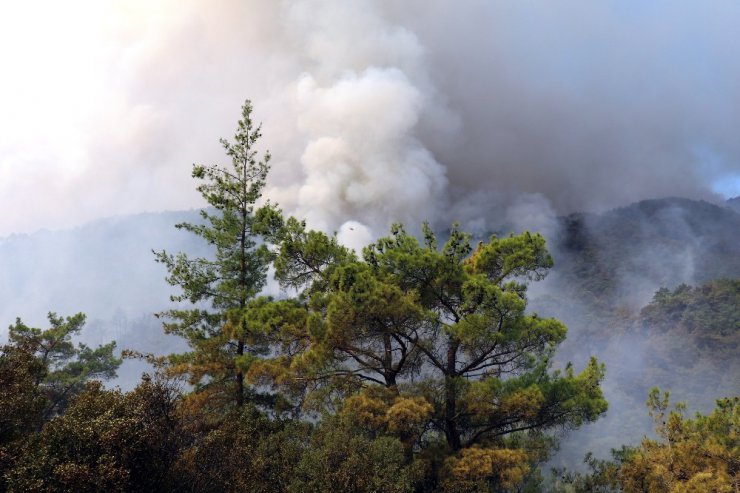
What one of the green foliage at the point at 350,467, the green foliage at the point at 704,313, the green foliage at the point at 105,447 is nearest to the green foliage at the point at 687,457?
the green foliage at the point at 350,467

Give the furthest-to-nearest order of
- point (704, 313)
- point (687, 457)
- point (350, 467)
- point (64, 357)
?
1. point (704, 313)
2. point (64, 357)
3. point (687, 457)
4. point (350, 467)

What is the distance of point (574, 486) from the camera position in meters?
24.7

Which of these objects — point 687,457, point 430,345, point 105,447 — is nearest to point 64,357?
point 430,345

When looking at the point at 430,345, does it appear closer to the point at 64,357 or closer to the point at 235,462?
the point at 235,462

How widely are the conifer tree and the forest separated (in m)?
0.09

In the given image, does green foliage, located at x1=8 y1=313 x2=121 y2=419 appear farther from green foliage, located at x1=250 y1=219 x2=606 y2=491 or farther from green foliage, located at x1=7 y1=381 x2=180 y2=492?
green foliage, located at x1=7 y1=381 x2=180 y2=492

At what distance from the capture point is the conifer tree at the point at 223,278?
20469 millimetres

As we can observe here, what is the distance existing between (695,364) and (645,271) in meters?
95.2

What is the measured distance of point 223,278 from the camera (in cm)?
2244

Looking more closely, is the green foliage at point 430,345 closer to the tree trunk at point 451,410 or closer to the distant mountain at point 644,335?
the tree trunk at point 451,410

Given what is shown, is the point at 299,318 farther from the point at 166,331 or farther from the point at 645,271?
the point at 645,271

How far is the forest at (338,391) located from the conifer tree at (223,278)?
0.28 feet

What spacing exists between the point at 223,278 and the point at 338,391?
8.28 metres

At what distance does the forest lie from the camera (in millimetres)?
11594
